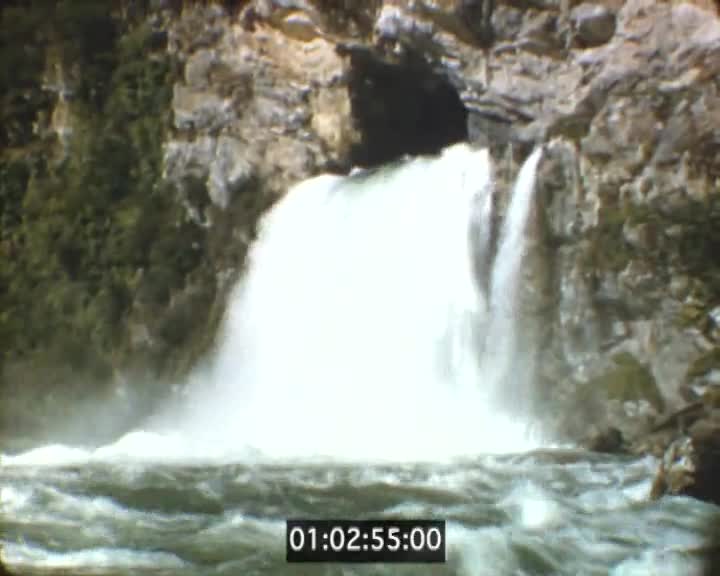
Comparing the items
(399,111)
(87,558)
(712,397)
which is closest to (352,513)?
(87,558)

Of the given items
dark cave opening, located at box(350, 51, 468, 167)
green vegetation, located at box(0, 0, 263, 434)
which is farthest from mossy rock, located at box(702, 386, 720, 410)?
green vegetation, located at box(0, 0, 263, 434)

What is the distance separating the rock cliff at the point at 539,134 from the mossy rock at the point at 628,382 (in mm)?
24

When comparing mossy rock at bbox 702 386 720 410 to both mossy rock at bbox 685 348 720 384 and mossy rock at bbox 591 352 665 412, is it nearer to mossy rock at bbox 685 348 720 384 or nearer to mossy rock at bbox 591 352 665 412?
mossy rock at bbox 685 348 720 384

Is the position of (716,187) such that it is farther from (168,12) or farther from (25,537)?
(168,12)

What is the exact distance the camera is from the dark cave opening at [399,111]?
80.0 feet

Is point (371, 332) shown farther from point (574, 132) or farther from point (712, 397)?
point (712, 397)

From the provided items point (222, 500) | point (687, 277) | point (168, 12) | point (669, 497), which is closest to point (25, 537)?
point (222, 500)

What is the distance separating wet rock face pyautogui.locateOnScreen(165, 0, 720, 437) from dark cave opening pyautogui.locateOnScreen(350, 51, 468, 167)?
66 mm

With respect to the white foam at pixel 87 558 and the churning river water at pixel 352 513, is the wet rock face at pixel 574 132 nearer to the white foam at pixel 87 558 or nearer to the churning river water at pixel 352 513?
the churning river water at pixel 352 513

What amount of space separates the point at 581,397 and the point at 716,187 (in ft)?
12.8

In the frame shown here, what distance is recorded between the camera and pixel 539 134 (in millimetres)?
19984

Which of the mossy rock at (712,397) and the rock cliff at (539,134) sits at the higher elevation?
the rock cliff at (539,134)
